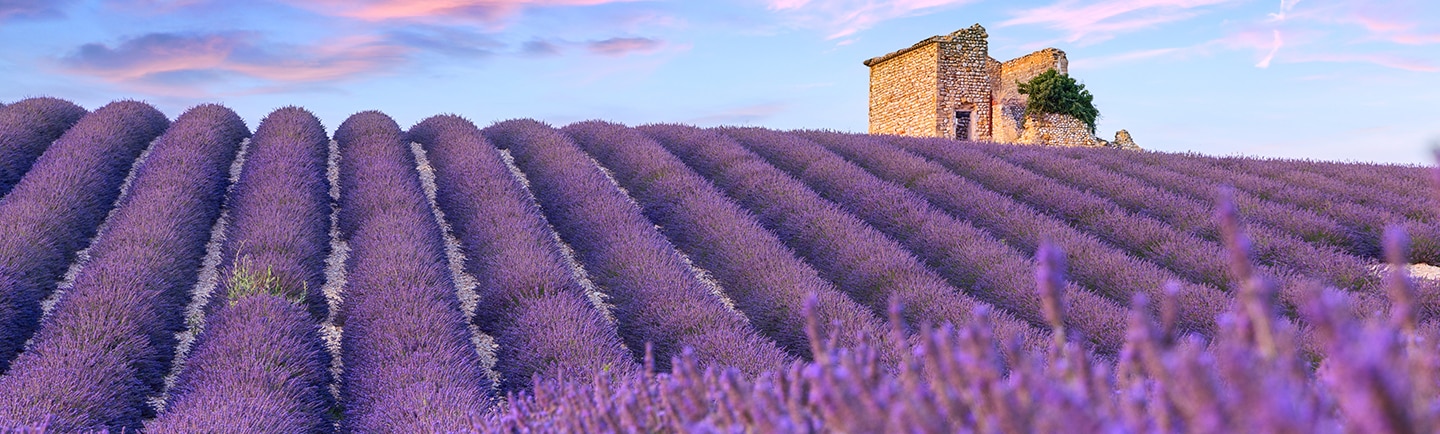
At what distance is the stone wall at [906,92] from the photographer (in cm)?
2177

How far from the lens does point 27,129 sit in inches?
388

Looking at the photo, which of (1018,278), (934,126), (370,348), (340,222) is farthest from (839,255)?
(934,126)

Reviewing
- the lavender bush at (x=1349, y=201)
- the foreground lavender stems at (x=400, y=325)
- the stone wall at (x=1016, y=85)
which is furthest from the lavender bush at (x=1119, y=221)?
the stone wall at (x=1016, y=85)

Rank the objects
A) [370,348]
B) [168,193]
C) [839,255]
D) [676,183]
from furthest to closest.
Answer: [676,183]
[168,193]
[839,255]
[370,348]

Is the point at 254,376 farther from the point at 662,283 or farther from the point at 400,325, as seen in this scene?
the point at 662,283

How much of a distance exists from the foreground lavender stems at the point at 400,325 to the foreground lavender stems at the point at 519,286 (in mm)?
222

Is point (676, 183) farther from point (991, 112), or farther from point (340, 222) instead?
point (991, 112)

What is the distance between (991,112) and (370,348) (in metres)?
20.1

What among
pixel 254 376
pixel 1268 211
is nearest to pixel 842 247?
pixel 254 376

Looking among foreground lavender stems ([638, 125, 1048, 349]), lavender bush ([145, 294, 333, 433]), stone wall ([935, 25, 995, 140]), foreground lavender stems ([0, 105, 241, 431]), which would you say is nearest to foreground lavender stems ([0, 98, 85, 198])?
foreground lavender stems ([0, 105, 241, 431])

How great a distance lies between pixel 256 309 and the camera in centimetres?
511

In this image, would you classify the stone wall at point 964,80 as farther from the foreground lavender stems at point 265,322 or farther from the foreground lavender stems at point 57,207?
the foreground lavender stems at point 57,207

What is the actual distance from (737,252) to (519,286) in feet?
5.25

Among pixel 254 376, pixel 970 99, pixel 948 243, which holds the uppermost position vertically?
pixel 970 99
